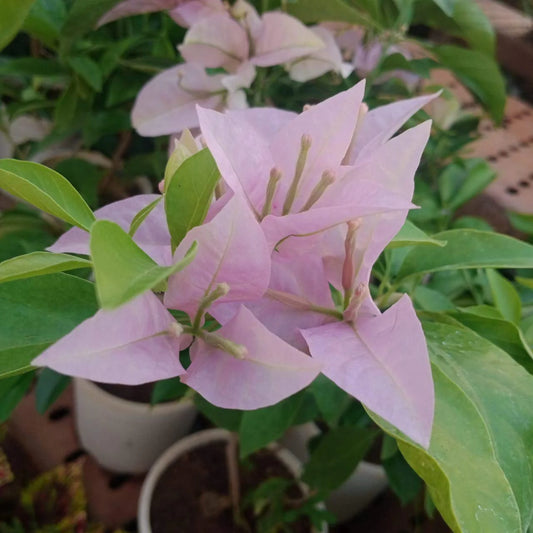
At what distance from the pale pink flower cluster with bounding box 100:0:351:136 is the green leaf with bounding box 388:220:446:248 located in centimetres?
18

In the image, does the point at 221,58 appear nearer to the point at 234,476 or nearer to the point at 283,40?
the point at 283,40

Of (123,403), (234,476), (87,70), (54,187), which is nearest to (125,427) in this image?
(123,403)

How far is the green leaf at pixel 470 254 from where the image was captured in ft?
1.11

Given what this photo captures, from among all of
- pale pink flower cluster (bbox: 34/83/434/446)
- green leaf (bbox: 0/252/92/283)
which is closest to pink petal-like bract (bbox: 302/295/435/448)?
pale pink flower cluster (bbox: 34/83/434/446)

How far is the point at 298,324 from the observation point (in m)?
0.28

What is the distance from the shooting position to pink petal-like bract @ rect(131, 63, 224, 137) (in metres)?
0.45

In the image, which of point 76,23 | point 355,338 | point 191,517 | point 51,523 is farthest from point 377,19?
point 51,523

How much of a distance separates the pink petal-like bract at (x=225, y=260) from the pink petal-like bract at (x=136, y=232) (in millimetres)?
30

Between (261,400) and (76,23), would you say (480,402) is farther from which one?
(76,23)

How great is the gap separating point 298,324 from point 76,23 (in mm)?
357

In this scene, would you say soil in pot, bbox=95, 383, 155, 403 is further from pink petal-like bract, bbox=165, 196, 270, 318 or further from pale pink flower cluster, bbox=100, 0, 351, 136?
pink petal-like bract, bbox=165, 196, 270, 318

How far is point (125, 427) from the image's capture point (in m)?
0.71

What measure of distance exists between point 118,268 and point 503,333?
0.25 metres

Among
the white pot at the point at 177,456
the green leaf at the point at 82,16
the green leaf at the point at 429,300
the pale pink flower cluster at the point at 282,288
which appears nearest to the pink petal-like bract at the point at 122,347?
the pale pink flower cluster at the point at 282,288
